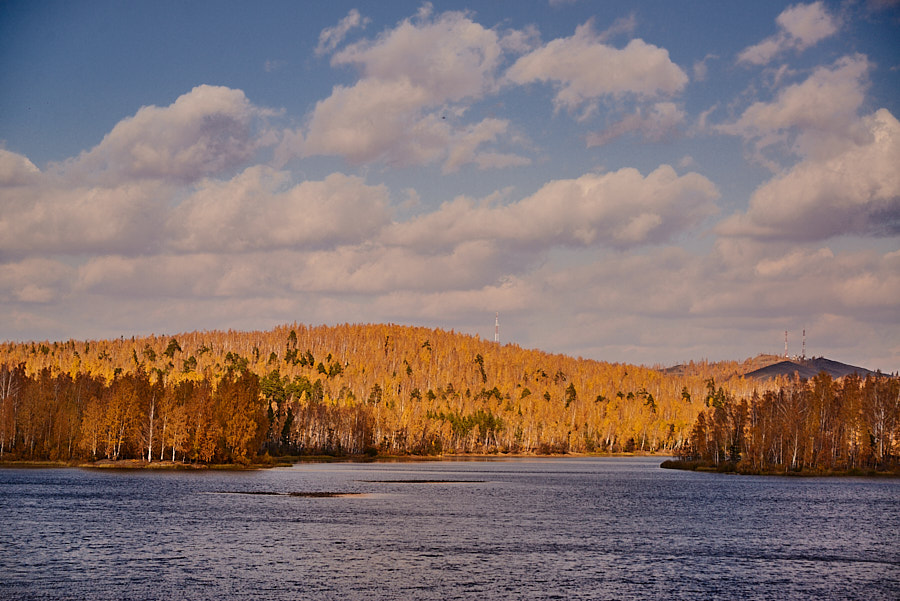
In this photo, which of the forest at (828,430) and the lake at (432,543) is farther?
the forest at (828,430)

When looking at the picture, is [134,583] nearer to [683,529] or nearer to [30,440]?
[683,529]

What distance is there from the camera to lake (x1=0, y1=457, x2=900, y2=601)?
45531 millimetres

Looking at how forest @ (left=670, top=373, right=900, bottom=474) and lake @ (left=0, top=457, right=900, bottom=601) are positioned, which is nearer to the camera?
lake @ (left=0, top=457, right=900, bottom=601)

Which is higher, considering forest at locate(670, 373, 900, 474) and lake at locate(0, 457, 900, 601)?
forest at locate(670, 373, 900, 474)

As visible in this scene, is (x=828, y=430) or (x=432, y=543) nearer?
(x=432, y=543)

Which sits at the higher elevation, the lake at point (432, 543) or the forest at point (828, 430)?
the forest at point (828, 430)

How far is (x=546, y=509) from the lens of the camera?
8669cm

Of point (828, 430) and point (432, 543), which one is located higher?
point (828, 430)

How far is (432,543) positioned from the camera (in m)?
60.4

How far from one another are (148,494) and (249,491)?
11.5 metres

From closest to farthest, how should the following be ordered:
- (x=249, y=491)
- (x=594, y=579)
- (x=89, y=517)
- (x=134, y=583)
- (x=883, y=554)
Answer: (x=134, y=583), (x=594, y=579), (x=883, y=554), (x=89, y=517), (x=249, y=491)

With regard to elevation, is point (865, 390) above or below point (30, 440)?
above

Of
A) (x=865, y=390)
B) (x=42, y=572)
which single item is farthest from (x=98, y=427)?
(x=865, y=390)

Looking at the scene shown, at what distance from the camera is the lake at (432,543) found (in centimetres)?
4553
